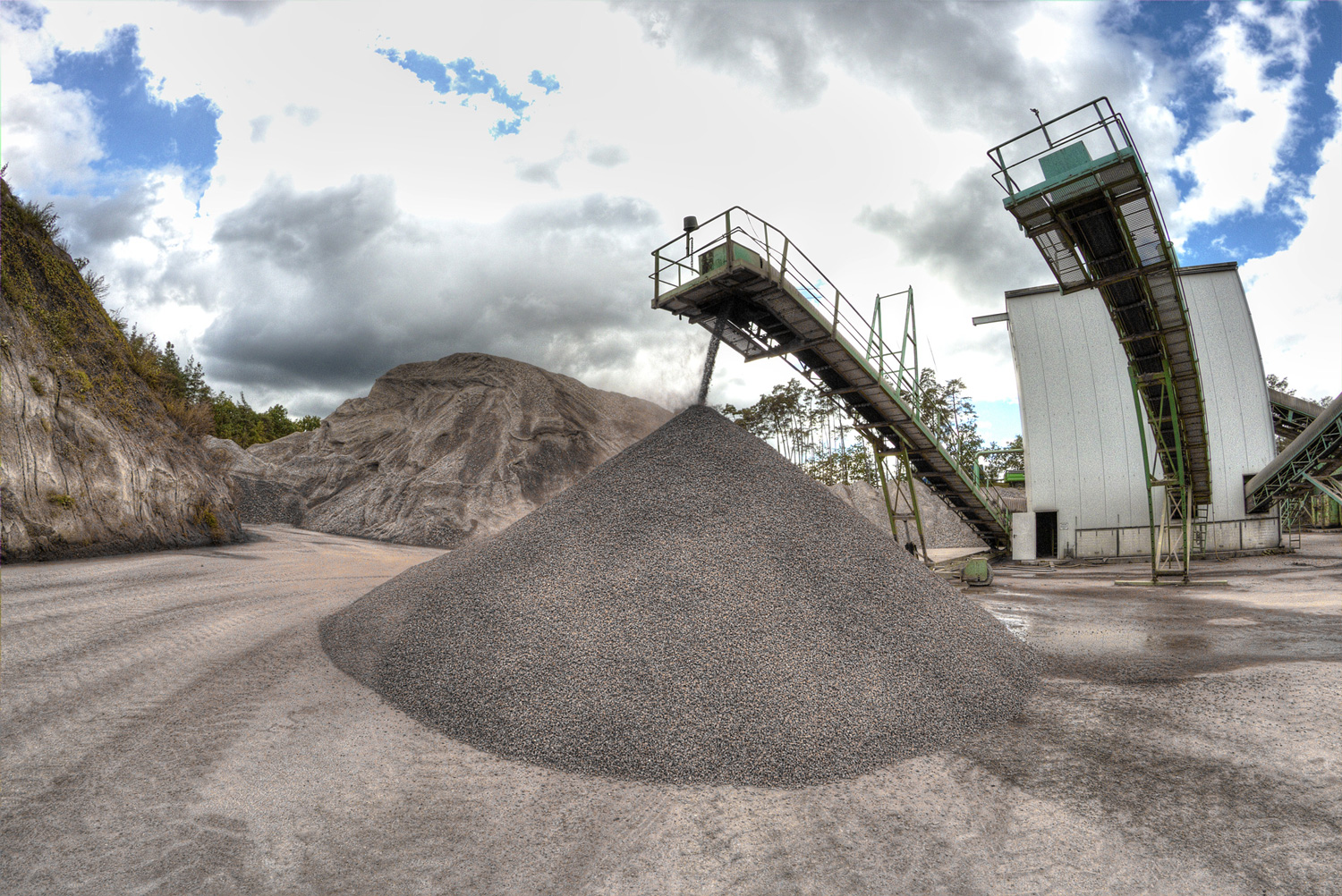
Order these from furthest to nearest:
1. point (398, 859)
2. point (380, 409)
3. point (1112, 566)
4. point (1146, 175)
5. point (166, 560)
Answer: point (380, 409) < point (1112, 566) < point (166, 560) < point (1146, 175) < point (398, 859)

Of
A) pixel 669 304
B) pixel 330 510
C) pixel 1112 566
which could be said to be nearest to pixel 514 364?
pixel 330 510

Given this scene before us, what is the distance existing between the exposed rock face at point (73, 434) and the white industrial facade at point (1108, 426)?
21614mm

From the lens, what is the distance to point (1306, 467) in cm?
1597

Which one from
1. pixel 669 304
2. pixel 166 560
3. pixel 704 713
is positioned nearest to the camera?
pixel 704 713

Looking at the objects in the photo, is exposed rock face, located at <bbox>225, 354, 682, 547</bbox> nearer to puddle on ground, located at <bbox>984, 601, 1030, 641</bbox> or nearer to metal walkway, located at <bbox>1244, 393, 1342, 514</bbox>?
puddle on ground, located at <bbox>984, 601, 1030, 641</bbox>

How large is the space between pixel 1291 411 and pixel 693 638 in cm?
2555

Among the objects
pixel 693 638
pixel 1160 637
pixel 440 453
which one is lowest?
pixel 1160 637

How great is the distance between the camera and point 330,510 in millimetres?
25047

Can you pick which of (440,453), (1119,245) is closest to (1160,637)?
(1119,245)

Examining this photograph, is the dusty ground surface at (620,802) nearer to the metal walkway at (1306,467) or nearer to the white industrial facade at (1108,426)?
the metal walkway at (1306,467)

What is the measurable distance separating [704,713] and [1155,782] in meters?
2.49

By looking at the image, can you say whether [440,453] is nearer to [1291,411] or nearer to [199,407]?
→ [199,407]

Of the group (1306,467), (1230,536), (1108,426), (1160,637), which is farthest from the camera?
(1108,426)

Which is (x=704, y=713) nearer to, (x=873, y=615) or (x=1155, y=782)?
(x=873, y=615)
